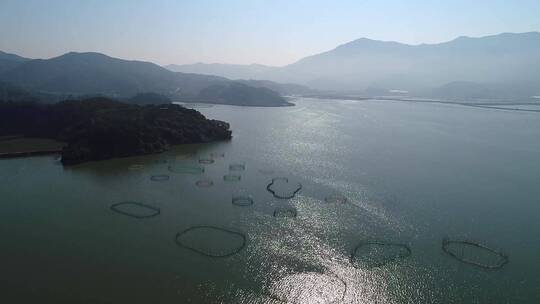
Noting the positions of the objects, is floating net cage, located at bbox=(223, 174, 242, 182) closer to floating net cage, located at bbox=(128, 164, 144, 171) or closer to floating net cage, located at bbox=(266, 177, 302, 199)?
floating net cage, located at bbox=(266, 177, 302, 199)

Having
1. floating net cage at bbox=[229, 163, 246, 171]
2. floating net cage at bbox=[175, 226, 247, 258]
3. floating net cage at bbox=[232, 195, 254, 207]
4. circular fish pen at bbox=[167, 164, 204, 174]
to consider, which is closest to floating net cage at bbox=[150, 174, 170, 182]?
circular fish pen at bbox=[167, 164, 204, 174]

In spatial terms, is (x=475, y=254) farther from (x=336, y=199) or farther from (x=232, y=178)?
(x=232, y=178)

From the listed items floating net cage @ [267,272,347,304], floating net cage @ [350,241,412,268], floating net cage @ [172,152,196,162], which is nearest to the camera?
floating net cage @ [267,272,347,304]

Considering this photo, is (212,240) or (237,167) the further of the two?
(237,167)

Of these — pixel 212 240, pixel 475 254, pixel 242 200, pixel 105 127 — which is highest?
pixel 105 127

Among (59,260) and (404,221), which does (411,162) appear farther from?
(59,260)

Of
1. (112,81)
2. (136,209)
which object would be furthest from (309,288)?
(112,81)
